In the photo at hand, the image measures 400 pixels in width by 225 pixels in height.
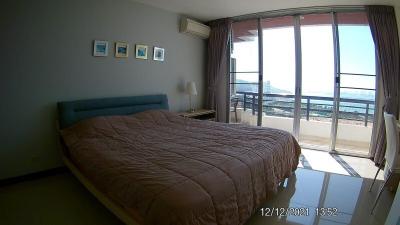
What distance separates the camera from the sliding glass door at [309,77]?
13.4 feet

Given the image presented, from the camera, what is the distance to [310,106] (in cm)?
491

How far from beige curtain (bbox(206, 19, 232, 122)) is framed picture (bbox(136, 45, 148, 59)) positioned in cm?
171

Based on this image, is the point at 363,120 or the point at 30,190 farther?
the point at 363,120

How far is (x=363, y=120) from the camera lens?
4.38 metres

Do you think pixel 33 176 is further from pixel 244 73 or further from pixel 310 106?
pixel 310 106

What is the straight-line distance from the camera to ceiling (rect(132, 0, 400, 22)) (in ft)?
12.0

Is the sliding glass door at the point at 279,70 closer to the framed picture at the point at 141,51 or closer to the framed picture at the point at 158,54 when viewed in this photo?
the framed picture at the point at 158,54

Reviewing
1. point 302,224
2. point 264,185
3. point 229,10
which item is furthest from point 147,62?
point 302,224

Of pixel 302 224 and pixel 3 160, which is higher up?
pixel 3 160

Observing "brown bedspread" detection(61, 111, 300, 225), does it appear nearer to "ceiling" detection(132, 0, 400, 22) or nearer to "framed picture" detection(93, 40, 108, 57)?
"framed picture" detection(93, 40, 108, 57)

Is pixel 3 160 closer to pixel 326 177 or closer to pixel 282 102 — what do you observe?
pixel 326 177

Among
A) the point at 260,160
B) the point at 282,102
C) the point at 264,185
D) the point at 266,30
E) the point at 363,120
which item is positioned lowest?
the point at 264,185

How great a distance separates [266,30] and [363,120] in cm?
252


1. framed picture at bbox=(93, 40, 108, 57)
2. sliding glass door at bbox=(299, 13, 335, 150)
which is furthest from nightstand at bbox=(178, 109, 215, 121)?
sliding glass door at bbox=(299, 13, 335, 150)
